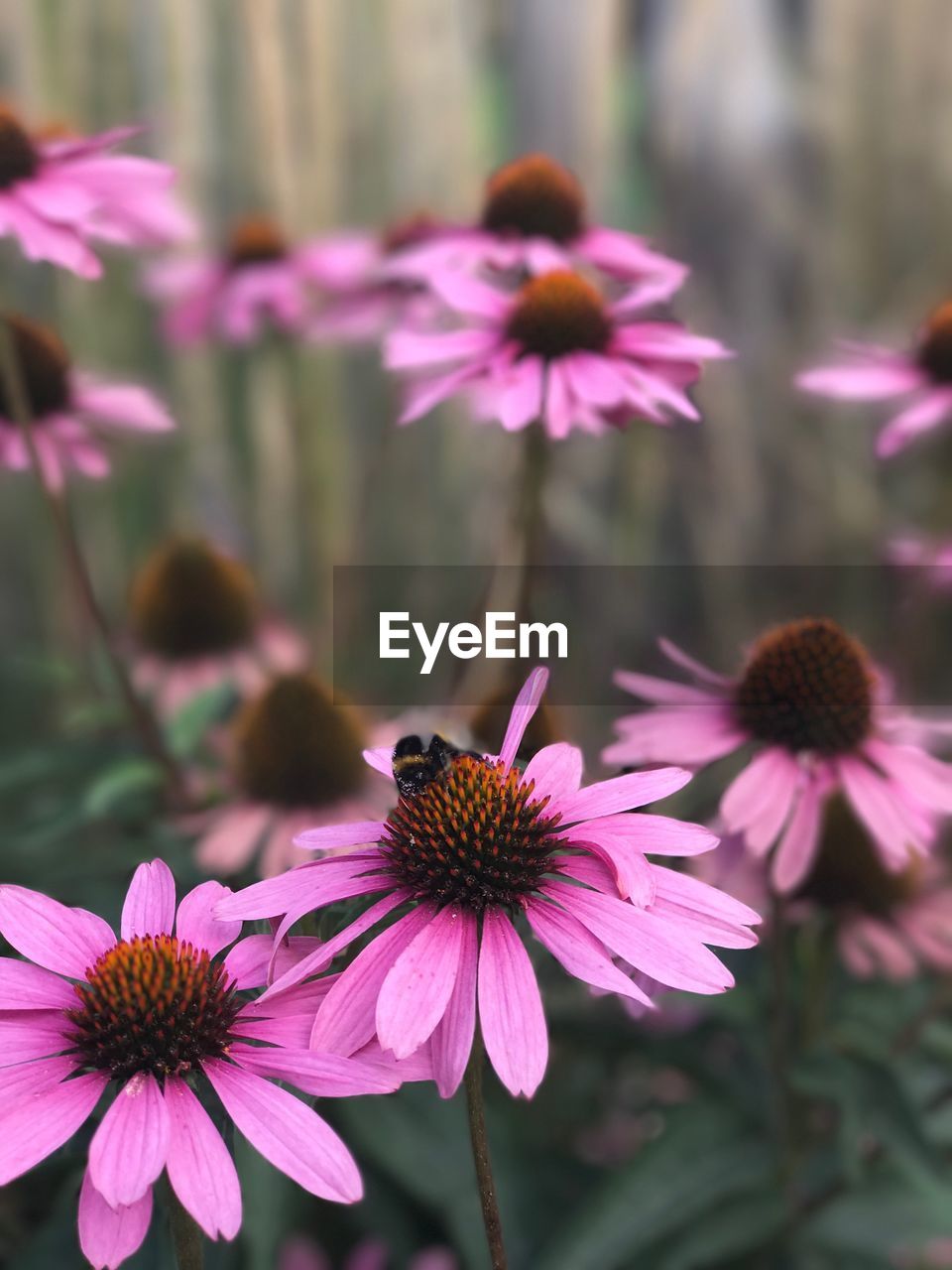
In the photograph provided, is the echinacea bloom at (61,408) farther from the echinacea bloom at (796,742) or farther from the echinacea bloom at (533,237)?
the echinacea bloom at (796,742)

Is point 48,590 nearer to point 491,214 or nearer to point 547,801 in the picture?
point 491,214

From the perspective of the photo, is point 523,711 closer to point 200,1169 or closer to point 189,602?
point 200,1169

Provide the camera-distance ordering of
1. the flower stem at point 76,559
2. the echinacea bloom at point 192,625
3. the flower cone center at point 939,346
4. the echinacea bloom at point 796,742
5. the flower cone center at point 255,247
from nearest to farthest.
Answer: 1. the echinacea bloom at point 796,742
2. the flower stem at point 76,559
3. the flower cone center at point 939,346
4. the echinacea bloom at point 192,625
5. the flower cone center at point 255,247

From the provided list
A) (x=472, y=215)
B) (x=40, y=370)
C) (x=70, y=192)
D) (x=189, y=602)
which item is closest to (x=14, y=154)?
(x=70, y=192)

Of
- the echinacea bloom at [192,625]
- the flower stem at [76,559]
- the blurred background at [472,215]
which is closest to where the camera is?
the flower stem at [76,559]

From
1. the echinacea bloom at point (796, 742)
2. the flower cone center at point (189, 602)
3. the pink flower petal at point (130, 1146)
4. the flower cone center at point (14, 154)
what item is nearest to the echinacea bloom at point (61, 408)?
the flower cone center at point (14, 154)

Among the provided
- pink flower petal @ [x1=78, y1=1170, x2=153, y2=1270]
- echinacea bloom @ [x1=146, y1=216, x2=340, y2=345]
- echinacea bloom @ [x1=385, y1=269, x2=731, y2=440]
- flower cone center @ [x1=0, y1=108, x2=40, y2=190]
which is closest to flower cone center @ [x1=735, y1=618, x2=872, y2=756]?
echinacea bloom @ [x1=385, y1=269, x2=731, y2=440]
